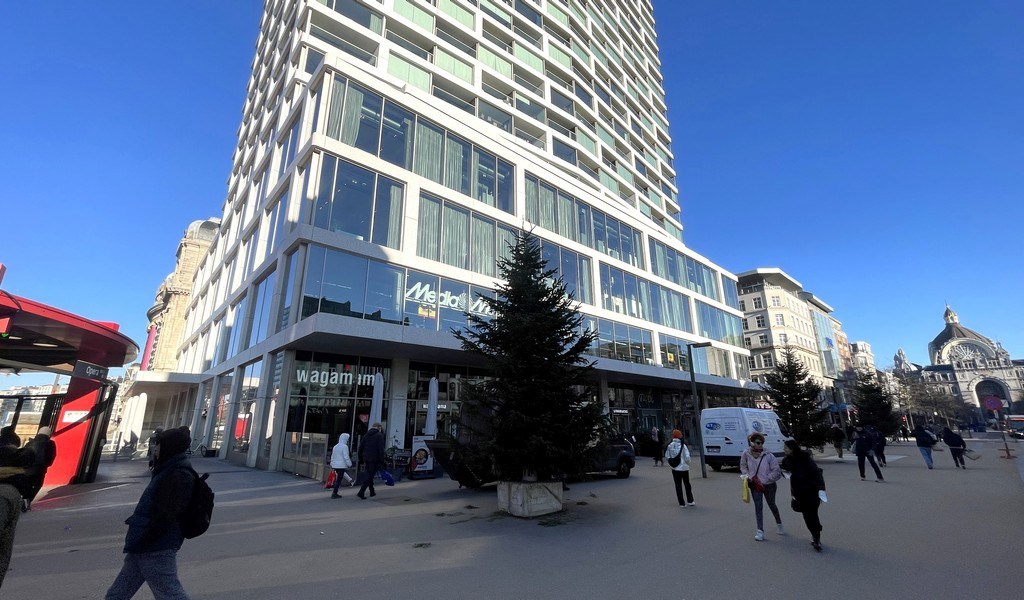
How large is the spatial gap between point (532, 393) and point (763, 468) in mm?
4349

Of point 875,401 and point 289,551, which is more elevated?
point 875,401

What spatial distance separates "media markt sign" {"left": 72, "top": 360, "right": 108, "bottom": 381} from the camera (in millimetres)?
12242

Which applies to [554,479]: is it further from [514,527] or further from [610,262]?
[610,262]

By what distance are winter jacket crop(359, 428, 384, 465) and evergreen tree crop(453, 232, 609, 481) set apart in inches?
100

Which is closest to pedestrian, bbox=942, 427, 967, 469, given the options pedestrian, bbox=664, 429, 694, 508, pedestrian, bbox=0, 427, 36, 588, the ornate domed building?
pedestrian, bbox=664, 429, 694, 508

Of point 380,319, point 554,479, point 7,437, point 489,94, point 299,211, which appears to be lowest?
point 554,479

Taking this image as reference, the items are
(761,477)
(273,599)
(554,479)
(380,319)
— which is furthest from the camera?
(380,319)

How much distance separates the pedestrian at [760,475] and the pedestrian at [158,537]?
743 centimetres

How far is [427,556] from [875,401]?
38400 mm

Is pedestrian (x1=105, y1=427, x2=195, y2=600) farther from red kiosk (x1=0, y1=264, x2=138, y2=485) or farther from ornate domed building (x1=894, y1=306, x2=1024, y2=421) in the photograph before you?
ornate domed building (x1=894, y1=306, x2=1024, y2=421)

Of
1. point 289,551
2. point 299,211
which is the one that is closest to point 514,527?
point 289,551

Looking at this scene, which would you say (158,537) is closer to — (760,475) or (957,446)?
(760,475)

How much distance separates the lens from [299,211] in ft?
61.2

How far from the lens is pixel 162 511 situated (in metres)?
3.43
